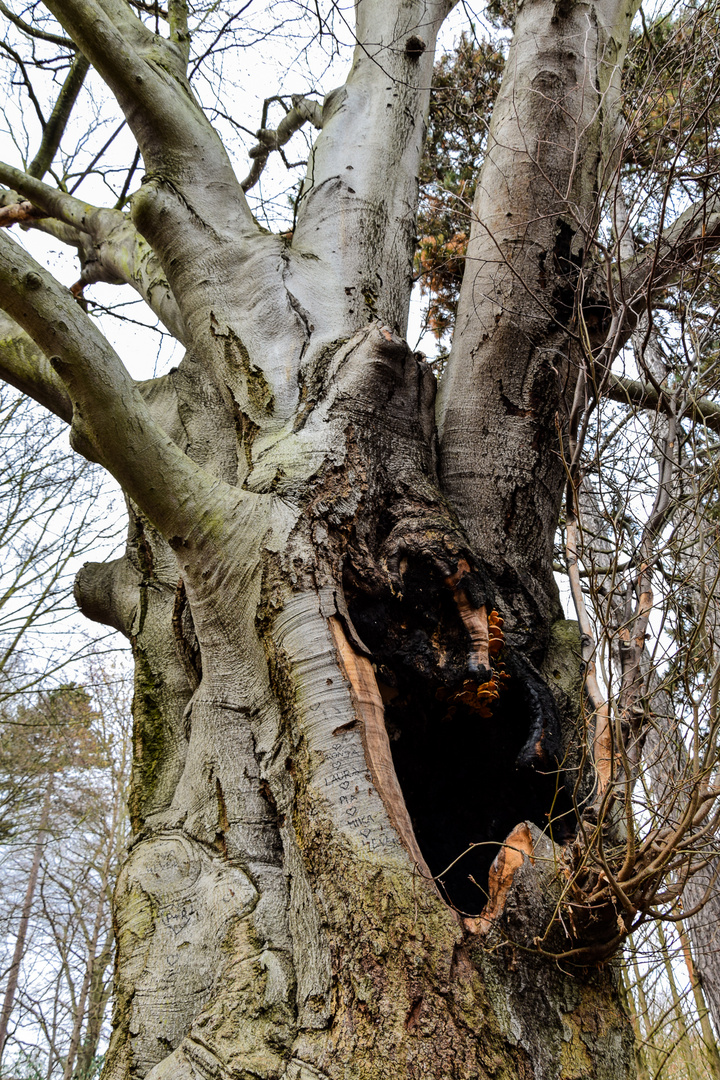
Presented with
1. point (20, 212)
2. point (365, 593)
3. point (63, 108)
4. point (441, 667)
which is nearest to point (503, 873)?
point (441, 667)

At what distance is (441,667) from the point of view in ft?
5.73

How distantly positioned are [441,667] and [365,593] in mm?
264

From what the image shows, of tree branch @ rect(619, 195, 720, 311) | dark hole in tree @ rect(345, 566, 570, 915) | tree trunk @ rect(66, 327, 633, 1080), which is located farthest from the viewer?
tree branch @ rect(619, 195, 720, 311)

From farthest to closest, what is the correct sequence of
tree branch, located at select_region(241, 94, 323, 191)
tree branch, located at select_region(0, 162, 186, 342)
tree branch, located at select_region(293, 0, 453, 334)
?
tree branch, located at select_region(241, 94, 323, 191)
tree branch, located at select_region(0, 162, 186, 342)
tree branch, located at select_region(293, 0, 453, 334)

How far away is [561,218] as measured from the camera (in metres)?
2.36

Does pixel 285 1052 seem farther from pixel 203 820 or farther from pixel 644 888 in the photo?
pixel 644 888

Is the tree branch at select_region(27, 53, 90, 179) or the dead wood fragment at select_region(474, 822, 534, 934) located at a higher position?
the tree branch at select_region(27, 53, 90, 179)

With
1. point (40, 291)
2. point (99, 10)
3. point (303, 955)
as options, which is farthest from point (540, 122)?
point (303, 955)

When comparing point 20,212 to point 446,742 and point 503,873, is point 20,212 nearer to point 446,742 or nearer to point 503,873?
point 446,742

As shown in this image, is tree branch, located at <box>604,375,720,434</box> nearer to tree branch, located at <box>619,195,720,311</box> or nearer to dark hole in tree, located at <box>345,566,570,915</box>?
tree branch, located at <box>619,195,720,311</box>

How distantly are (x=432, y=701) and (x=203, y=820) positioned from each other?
634mm

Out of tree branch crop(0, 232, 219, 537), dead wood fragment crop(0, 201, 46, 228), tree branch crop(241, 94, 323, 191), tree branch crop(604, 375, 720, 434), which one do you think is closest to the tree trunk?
tree branch crop(0, 232, 219, 537)

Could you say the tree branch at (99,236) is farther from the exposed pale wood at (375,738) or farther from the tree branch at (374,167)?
the exposed pale wood at (375,738)

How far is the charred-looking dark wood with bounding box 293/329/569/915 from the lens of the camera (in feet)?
5.65
